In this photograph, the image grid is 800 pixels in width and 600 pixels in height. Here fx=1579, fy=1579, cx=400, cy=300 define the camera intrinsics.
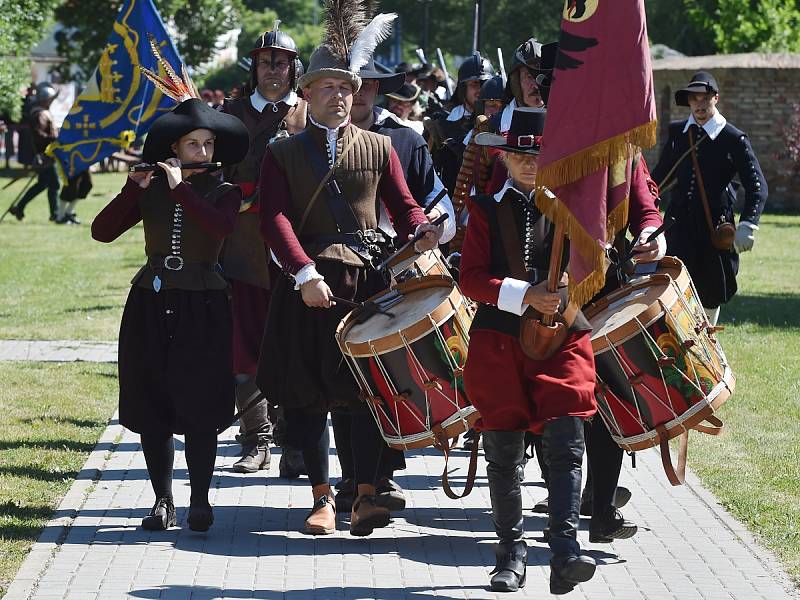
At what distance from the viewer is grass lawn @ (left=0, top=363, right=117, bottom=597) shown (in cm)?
700

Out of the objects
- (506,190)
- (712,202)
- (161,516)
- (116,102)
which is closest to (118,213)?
(161,516)

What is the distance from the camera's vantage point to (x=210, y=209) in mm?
6824

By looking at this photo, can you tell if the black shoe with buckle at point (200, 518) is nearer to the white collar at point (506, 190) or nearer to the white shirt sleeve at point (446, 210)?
the white shirt sleeve at point (446, 210)

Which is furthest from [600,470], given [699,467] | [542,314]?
[699,467]

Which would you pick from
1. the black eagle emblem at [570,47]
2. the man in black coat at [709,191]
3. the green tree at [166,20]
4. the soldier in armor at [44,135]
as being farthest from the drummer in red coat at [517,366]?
the green tree at [166,20]

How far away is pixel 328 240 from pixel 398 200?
394 millimetres

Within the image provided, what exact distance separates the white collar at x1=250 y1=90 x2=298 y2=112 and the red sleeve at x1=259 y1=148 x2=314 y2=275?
4.41 feet

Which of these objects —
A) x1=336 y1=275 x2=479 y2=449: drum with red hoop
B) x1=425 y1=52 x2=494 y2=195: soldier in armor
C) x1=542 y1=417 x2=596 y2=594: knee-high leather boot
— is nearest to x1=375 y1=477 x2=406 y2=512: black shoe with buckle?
x1=336 y1=275 x2=479 y2=449: drum with red hoop

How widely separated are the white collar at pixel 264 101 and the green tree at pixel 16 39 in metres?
14.9

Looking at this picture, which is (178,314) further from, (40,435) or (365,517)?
(40,435)

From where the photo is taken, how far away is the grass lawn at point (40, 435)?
700 cm

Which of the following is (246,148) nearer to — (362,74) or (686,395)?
(362,74)

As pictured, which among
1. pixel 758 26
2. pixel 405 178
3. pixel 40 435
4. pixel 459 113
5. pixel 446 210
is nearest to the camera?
pixel 446 210

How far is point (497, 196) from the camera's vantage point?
19.9 ft
